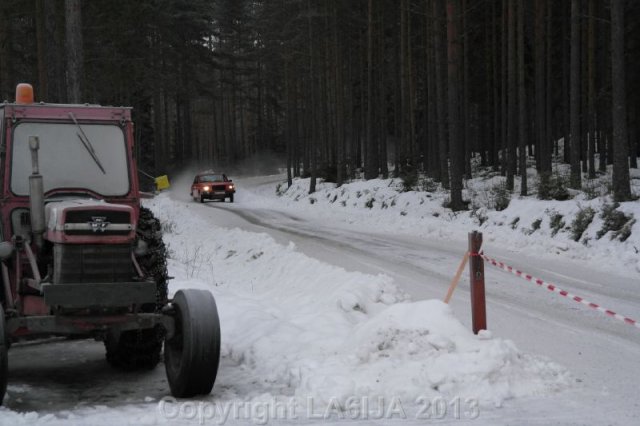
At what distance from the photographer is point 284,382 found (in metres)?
6.54

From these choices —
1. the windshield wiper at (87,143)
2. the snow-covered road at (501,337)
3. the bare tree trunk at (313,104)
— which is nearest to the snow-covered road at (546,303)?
the snow-covered road at (501,337)

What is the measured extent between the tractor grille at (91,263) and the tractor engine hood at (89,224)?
0.25 ft

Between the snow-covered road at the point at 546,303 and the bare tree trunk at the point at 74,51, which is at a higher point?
the bare tree trunk at the point at 74,51

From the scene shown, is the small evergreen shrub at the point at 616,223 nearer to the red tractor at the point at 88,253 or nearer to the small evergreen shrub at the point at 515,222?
the small evergreen shrub at the point at 515,222

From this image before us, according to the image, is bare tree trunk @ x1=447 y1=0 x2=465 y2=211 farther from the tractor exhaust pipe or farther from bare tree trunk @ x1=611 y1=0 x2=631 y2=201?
the tractor exhaust pipe

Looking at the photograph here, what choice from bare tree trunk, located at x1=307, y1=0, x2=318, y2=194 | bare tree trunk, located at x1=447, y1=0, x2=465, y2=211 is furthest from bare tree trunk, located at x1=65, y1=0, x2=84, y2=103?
bare tree trunk, located at x1=307, y1=0, x2=318, y2=194

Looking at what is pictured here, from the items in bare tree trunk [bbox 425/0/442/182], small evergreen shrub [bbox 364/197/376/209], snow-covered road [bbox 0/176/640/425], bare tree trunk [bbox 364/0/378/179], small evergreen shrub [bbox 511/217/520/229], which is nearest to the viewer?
snow-covered road [bbox 0/176/640/425]

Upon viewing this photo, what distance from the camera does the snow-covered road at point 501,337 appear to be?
545 cm

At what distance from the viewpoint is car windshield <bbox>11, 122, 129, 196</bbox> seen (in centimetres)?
681

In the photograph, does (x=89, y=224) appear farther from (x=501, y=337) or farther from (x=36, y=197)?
(x=501, y=337)

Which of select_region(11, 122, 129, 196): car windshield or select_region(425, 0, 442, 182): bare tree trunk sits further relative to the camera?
select_region(425, 0, 442, 182): bare tree trunk

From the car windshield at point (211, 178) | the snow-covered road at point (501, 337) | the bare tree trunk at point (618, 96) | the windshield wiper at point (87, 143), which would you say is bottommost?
the snow-covered road at point (501, 337)

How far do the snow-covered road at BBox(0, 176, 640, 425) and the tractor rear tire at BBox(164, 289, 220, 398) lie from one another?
297 mm

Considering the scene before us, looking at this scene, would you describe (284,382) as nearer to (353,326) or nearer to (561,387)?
(353,326)
